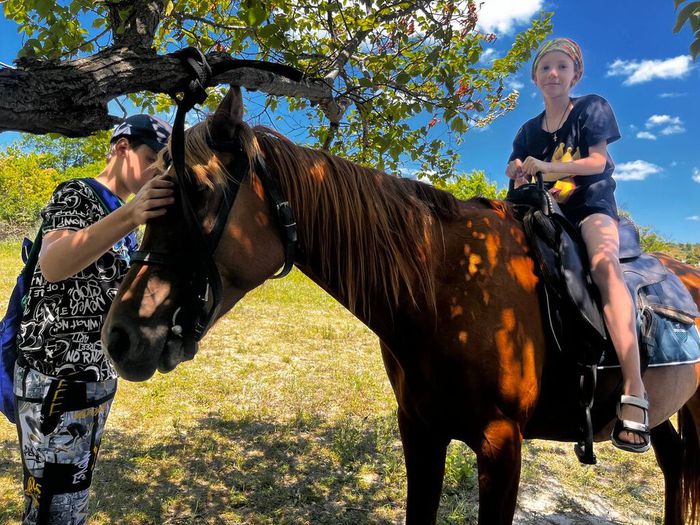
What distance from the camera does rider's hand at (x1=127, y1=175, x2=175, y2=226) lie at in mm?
1330

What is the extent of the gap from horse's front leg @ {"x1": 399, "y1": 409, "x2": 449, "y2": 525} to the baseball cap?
5.31ft

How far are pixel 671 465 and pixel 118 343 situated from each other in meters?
3.38

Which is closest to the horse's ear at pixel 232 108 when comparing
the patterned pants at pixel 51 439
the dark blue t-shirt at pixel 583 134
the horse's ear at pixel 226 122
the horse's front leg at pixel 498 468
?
the horse's ear at pixel 226 122

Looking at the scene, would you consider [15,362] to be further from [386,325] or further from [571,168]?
[571,168]

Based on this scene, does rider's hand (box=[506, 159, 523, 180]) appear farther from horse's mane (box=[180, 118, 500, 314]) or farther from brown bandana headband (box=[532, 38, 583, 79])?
horse's mane (box=[180, 118, 500, 314])

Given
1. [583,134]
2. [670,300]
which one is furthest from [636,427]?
[583,134]

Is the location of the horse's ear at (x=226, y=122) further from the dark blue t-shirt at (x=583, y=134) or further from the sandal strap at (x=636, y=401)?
the sandal strap at (x=636, y=401)

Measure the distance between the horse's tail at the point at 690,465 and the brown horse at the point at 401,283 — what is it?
135 cm

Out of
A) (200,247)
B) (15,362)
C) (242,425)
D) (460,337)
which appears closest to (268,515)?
(242,425)

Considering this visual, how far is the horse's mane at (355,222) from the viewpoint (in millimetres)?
1560

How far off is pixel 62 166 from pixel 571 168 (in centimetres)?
6391

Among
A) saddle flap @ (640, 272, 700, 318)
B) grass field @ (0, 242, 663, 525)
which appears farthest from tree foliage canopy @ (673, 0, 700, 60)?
grass field @ (0, 242, 663, 525)

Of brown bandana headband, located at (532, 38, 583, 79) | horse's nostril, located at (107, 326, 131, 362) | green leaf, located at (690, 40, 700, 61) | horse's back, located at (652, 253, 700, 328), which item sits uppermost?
brown bandana headband, located at (532, 38, 583, 79)

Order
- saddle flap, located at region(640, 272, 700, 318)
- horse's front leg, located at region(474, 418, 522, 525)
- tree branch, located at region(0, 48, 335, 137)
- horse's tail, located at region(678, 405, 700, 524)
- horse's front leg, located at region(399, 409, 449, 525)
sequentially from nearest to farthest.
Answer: tree branch, located at region(0, 48, 335, 137) < horse's front leg, located at region(474, 418, 522, 525) < horse's front leg, located at region(399, 409, 449, 525) < saddle flap, located at region(640, 272, 700, 318) < horse's tail, located at region(678, 405, 700, 524)
